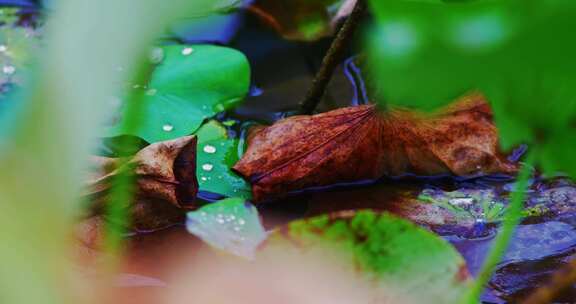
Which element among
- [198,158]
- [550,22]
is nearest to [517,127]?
[550,22]

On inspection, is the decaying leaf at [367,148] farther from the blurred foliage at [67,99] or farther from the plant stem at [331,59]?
the blurred foliage at [67,99]

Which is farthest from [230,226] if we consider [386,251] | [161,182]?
[161,182]

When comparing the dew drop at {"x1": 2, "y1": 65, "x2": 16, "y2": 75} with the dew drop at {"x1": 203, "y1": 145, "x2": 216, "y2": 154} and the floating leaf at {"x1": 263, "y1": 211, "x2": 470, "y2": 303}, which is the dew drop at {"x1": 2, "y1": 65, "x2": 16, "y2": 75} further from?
the floating leaf at {"x1": 263, "y1": 211, "x2": 470, "y2": 303}

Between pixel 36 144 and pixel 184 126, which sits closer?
pixel 36 144

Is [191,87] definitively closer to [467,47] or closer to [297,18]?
[297,18]

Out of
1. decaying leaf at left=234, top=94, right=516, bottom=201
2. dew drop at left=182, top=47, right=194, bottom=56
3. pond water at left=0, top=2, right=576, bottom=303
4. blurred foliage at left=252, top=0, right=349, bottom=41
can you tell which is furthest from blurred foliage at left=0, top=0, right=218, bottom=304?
blurred foliage at left=252, top=0, right=349, bottom=41

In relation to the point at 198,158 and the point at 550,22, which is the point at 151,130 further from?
the point at 550,22
